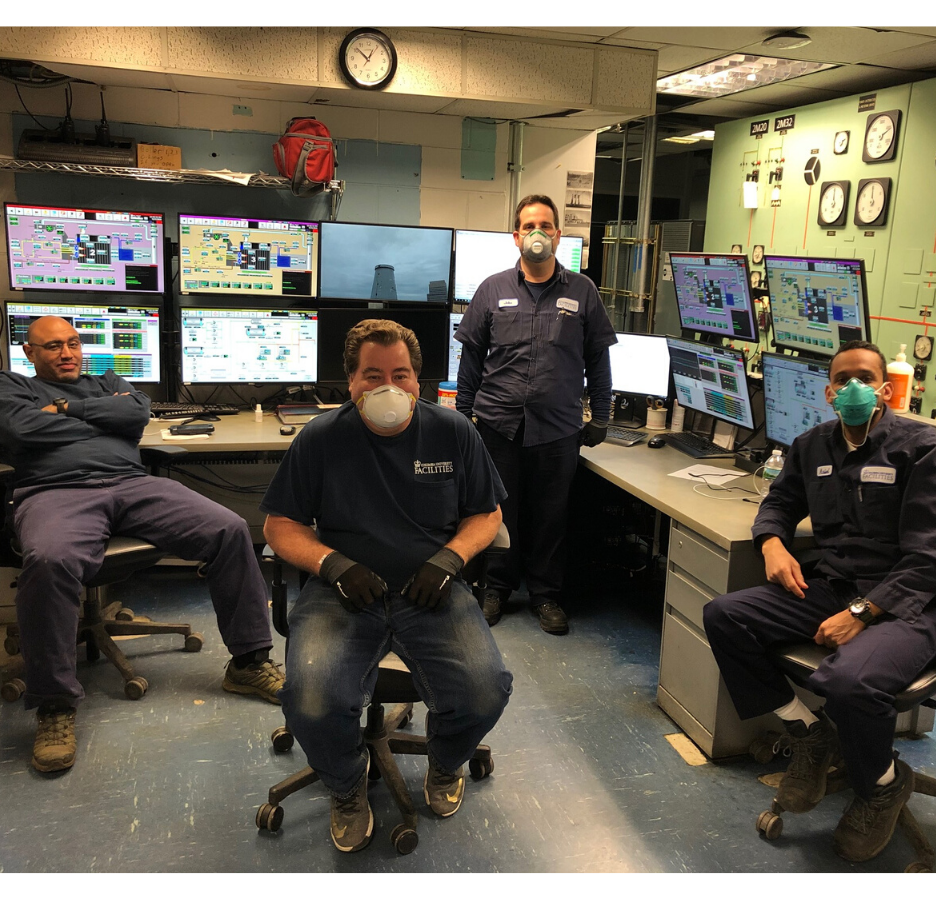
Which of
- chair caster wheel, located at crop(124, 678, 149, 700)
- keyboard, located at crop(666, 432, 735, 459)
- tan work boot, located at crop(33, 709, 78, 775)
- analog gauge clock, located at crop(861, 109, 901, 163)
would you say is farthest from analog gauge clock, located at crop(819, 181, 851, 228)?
tan work boot, located at crop(33, 709, 78, 775)

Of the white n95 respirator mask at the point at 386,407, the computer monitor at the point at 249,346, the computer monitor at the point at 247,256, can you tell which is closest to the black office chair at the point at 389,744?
the white n95 respirator mask at the point at 386,407

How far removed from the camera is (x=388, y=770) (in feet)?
6.66

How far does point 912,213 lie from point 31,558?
4.75 m

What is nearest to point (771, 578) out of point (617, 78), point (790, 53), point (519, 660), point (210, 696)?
point (519, 660)

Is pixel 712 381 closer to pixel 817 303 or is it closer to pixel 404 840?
pixel 817 303

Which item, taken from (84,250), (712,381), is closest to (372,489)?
(712,381)

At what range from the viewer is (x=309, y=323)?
3.53 metres

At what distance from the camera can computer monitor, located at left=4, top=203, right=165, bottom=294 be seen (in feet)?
10.6

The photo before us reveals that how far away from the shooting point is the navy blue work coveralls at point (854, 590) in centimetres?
182

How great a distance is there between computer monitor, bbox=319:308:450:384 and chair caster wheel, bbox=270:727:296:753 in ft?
5.62

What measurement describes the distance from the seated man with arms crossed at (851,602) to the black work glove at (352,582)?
90 cm

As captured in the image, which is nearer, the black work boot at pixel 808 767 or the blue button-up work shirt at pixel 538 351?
the black work boot at pixel 808 767

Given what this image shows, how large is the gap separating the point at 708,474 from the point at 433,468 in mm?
1212

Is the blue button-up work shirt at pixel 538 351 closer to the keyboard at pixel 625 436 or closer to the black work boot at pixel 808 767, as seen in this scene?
the keyboard at pixel 625 436
